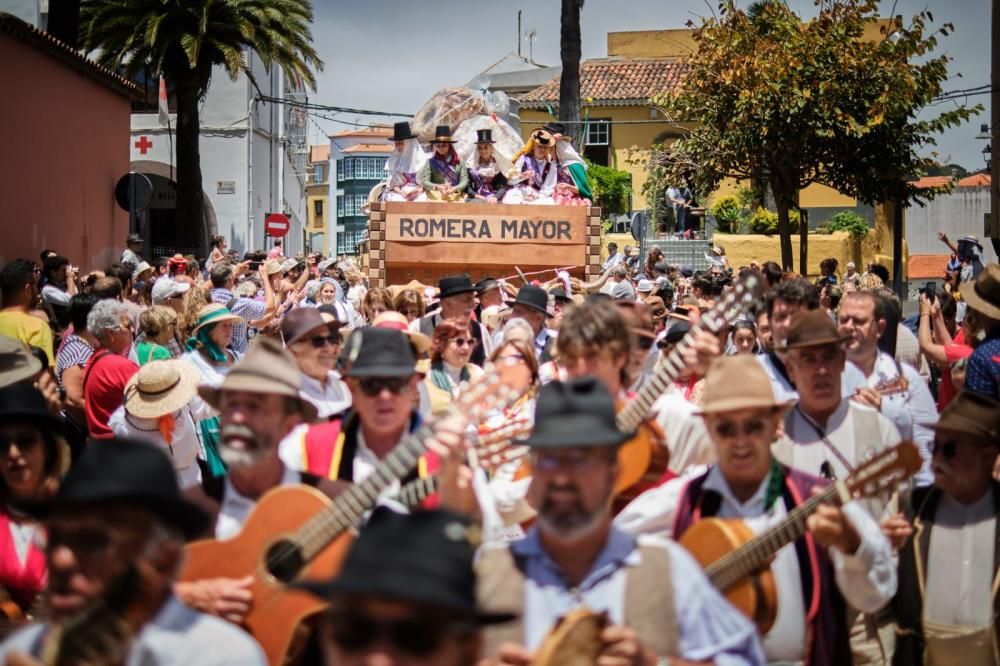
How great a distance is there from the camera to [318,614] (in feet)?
13.1

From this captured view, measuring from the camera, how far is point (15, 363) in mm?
6164

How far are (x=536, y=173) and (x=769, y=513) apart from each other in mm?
14907

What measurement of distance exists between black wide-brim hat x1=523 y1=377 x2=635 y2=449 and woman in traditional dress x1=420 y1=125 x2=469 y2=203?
48.3 ft

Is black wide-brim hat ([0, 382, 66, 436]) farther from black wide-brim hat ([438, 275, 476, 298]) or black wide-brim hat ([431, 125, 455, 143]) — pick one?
black wide-brim hat ([431, 125, 455, 143])

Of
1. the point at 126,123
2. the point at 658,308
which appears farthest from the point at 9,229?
the point at 658,308

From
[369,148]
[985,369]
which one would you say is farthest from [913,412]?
[369,148]

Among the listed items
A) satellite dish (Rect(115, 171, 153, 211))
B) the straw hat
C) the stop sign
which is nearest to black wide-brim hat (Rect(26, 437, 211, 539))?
the straw hat

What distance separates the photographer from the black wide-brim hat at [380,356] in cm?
475

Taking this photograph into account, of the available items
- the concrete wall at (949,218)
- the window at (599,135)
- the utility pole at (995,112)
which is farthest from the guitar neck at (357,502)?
the concrete wall at (949,218)

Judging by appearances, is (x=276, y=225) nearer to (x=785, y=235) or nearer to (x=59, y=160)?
(x=59, y=160)

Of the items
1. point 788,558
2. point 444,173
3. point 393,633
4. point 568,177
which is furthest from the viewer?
point 568,177

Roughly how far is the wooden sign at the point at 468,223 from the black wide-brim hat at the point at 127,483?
1432 cm

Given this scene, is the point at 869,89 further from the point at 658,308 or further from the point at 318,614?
the point at 318,614

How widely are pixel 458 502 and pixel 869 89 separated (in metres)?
18.7
